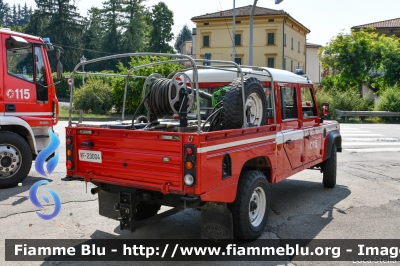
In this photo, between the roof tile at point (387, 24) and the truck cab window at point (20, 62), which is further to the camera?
the roof tile at point (387, 24)

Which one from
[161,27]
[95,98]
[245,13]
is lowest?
[95,98]

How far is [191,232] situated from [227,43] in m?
48.3

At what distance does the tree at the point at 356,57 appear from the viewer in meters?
33.2

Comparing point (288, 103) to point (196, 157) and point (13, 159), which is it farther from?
point (13, 159)

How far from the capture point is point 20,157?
7.90 meters

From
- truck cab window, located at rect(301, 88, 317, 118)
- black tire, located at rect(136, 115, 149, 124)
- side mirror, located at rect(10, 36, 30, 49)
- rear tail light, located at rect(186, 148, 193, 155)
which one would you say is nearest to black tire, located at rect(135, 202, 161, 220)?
black tire, located at rect(136, 115, 149, 124)

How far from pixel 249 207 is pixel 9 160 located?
511 cm

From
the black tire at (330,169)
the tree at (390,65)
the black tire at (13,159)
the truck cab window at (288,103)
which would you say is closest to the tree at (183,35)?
the tree at (390,65)

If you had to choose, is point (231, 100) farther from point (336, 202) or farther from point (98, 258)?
point (336, 202)

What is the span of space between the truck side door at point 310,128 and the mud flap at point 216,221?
2727mm

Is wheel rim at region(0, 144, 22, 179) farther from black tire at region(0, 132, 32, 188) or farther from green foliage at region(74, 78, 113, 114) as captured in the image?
green foliage at region(74, 78, 113, 114)

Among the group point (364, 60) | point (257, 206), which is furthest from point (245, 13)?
point (257, 206)

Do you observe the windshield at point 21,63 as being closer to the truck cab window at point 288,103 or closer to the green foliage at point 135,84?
the truck cab window at point 288,103

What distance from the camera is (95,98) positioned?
25312 millimetres
